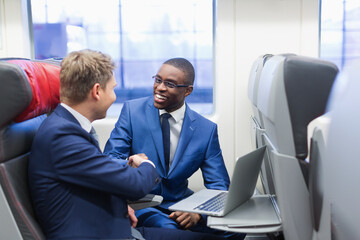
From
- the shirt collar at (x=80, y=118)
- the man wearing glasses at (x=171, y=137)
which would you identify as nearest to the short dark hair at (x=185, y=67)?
the man wearing glasses at (x=171, y=137)

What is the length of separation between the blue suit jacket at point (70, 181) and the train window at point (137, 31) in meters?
1.54

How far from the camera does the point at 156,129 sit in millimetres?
2346

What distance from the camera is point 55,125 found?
1.38 meters

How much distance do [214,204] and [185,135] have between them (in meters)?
0.71

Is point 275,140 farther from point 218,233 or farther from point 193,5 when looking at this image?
point 193,5

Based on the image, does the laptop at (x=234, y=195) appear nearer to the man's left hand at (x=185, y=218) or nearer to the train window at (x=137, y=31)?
the man's left hand at (x=185, y=218)

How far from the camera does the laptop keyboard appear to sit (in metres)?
1.60

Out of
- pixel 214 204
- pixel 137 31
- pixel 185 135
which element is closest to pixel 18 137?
pixel 214 204

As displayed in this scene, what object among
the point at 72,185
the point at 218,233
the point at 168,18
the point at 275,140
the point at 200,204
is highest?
the point at 168,18

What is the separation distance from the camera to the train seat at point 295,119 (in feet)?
4.42

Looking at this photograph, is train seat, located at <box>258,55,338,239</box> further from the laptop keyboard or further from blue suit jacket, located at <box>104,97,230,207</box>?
blue suit jacket, located at <box>104,97,230,207</box>

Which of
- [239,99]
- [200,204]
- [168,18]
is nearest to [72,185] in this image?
[200,204]

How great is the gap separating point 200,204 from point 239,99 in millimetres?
1312

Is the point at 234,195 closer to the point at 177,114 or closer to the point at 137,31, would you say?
the point at 177,114
